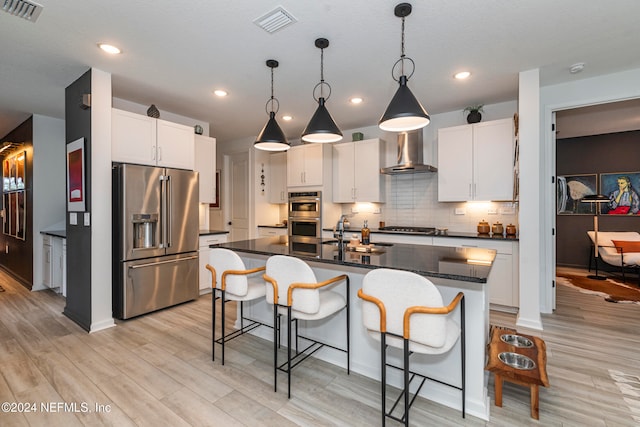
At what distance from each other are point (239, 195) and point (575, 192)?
687 cm

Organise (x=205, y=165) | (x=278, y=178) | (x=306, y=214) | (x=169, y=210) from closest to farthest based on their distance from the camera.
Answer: (x=169, y=210)
(x=205, y=165)
(x=306, y=214)
(x=278, y=178)

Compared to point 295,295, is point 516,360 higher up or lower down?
lower down

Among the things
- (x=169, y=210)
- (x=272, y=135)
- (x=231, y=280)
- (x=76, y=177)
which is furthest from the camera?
(x=169, y=210)

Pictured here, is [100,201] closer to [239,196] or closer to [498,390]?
[239,196]

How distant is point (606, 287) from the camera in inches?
186

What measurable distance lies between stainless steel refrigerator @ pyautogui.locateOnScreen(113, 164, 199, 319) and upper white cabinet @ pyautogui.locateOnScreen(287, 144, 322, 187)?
185cm

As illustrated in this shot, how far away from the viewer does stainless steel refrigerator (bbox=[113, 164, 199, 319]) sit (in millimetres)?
3316

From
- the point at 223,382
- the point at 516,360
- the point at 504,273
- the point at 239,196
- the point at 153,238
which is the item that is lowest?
the point at 223,382

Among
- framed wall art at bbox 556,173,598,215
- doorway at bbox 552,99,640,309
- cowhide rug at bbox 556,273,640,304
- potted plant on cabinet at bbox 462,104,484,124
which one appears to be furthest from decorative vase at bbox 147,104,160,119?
framed wall art at bbox 556,173,598,215

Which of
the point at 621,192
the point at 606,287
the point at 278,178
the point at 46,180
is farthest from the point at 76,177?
the point at 621,192

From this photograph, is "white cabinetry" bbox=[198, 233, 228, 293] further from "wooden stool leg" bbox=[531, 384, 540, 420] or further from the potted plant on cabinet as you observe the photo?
the potted plant on cabinet

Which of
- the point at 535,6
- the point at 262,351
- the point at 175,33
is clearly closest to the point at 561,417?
the point at 262,351

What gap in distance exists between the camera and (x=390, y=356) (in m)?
2.14

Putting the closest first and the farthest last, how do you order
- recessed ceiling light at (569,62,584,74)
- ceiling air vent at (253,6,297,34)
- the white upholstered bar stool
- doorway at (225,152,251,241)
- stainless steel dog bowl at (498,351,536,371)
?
stainless steel dog bowl at (498,351,536,371), ceiling air vent at (253,6,297,34), the white upholstered bar stool, recessed ceiling light at (569,62,584,74), doorway at (225,152,251,241)
